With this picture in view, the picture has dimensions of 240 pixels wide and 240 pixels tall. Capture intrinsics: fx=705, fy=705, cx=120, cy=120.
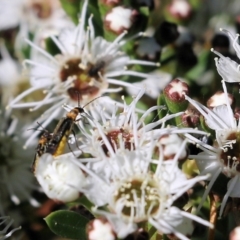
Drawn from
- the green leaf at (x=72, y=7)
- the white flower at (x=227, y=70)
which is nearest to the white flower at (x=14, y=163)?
the green leaf at (x=72, y=7)

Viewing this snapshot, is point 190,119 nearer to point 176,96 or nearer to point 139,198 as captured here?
point 176,96

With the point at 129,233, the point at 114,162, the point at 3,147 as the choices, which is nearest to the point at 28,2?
the point at 3,147

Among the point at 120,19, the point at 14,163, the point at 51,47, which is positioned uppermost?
the point at 120,19

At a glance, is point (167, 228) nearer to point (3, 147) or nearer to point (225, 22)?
point (3, 147)

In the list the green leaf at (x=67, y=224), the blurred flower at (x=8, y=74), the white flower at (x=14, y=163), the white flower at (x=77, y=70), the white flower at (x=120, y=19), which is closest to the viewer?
the green leaf at (x=67, y=224)

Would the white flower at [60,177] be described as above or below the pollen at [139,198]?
above

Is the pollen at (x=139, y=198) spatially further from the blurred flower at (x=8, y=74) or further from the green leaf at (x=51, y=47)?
the blurred flower at (x=8, y=74)

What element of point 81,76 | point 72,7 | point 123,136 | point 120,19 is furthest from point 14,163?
point 123,136

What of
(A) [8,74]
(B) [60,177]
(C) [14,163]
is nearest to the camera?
(B) [60,177]
